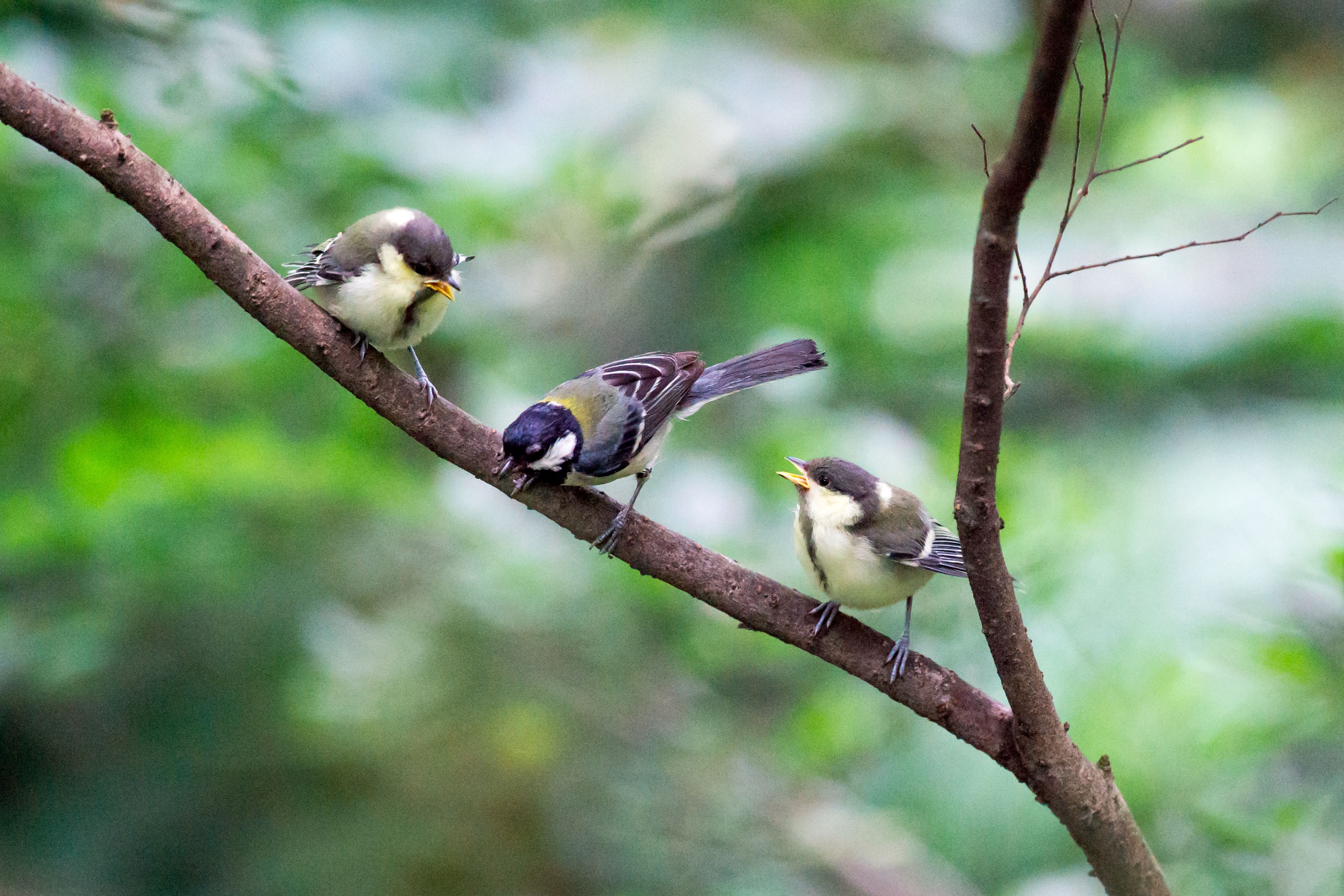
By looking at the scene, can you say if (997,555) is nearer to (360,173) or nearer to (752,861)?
(752,861)

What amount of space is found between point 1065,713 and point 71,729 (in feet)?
8.53

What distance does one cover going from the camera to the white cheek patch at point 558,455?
5.03 ft

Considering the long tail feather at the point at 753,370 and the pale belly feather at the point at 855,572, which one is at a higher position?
the long tail feather at the point at 753,370

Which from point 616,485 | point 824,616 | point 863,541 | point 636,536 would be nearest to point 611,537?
point 636,536

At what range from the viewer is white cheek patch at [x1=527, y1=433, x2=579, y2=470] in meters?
1.53

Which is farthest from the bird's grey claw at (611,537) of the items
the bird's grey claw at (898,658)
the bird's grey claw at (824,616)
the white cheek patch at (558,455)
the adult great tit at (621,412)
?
the bird's grey claw at (898,658)

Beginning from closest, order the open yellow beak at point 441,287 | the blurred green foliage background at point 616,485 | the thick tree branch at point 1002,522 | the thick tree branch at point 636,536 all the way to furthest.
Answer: the thick tree branch at point 1002,522, the thick tree branch at point 636,536, the open yellow beak at point 441,287, the blurred green foliage background at point 616,485

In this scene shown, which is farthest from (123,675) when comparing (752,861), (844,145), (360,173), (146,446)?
→ (844,145)

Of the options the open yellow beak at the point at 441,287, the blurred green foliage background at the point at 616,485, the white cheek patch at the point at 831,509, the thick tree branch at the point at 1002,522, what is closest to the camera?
the thick tree branch at the point at 1002,522

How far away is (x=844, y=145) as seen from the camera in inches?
157

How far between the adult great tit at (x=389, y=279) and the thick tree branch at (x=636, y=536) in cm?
6

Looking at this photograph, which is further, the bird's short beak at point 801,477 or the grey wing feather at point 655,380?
the grey wing feather at point 655,380

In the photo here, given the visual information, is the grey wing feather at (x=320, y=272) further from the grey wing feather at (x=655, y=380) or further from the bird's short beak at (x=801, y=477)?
the bird's short beak at (x=801, y=477)

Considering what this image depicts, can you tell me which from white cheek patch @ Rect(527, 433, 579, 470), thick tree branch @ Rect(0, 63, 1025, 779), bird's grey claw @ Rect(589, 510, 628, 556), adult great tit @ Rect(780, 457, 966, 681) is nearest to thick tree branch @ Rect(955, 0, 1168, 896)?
thick tree branch @ Rect(0, 63, 1025, 779)
